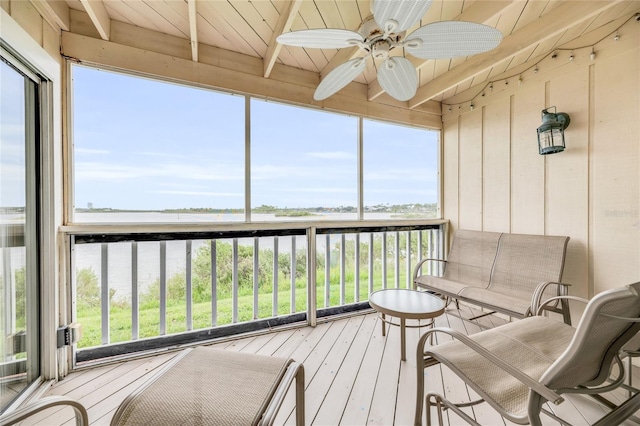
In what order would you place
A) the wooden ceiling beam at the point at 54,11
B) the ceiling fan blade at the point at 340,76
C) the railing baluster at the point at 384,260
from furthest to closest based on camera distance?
the railing baluster at the point at 384,260
the wooden ceiling beam at the point at 54,11
the ceiling fan blade at the point at 340,76

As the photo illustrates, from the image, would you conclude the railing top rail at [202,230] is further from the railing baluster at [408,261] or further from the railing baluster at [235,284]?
the railing baluster at [408,261]

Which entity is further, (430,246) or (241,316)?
(430,246)

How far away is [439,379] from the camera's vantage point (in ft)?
6.27

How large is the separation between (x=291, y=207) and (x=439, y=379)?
1968 millimetres

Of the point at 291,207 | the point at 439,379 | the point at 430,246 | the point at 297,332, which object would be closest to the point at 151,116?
the point at 291,207

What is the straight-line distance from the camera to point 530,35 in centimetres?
211

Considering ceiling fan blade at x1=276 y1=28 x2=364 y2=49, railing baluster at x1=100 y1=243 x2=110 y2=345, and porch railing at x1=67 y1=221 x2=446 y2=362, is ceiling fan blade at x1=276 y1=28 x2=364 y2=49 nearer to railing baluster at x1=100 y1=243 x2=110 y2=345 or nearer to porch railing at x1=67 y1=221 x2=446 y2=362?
porch railing at x1=67 y1=221 x2=446 y2=362

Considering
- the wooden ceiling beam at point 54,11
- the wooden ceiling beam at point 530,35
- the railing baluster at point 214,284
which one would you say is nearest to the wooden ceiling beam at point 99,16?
the wooden ceiling beam at point 54,11

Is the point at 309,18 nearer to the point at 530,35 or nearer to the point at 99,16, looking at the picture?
the point at 99,16

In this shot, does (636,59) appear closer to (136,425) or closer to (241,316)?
(136,425)

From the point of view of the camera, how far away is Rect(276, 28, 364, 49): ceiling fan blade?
1360 millimetres

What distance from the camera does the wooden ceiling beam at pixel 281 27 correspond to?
179 centimetres

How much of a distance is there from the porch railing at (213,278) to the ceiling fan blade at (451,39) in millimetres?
1830

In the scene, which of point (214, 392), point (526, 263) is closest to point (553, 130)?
point (526, 263)
